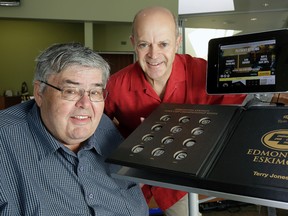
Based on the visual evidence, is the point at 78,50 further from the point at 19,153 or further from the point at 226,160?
the point at 226,160

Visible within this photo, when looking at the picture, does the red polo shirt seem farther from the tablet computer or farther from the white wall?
the white wall

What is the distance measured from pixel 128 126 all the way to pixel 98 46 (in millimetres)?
7090

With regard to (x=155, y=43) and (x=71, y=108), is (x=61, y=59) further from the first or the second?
(x=155, y=43)

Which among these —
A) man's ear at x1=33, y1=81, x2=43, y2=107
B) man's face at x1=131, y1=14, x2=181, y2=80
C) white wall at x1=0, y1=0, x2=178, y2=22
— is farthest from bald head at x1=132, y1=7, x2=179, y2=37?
white wall at x1=0, y1=0, x2=178, y2=22

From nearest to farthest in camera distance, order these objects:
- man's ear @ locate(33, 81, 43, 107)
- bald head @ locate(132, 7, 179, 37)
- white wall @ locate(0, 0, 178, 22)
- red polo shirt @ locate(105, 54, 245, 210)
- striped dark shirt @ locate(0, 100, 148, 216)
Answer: striped dark shirt @ locate(0, 100, 148, 216), man's ear @ locate(33, 81, 43, 107), bald head @ locate(132, 7, 179, 37), red polo shirt @ locate(105, 54, 245, 210), white wall @ locate(0, 0, 178, 22)

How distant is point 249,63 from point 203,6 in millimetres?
5454

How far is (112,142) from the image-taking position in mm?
1365

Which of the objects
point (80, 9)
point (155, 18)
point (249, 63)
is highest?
point (80, 9)

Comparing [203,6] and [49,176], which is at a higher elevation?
[203,6]

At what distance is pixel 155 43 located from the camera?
143 cm

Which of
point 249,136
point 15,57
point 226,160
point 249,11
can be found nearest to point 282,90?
point 249,136

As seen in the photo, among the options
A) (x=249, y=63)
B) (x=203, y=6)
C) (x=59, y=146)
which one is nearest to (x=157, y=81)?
(x=249, y=63)

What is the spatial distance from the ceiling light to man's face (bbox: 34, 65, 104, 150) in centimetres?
553

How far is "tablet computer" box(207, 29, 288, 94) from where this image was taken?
1.07 metres
